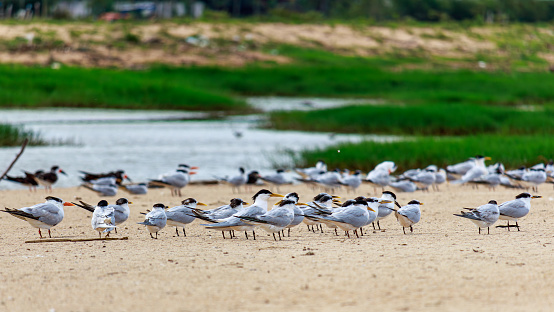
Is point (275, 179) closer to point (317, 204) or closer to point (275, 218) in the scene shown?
point (317, 204)

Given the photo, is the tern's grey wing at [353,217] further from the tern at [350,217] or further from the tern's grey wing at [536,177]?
the tern's grey wing at [536,177]

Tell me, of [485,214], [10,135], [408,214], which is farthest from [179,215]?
[10,135]

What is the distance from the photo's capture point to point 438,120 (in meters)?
26.0

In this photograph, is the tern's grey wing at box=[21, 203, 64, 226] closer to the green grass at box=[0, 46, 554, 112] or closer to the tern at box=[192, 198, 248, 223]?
the tern at box=[192, 198, 248, 223]

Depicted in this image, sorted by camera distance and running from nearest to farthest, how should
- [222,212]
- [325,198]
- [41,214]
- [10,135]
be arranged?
[41,214] < [222,212] < [325,198] < [10,135]

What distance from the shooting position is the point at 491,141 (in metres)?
19.9

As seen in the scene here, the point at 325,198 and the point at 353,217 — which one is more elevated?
the point at 353,217

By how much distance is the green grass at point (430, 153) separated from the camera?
1853cm

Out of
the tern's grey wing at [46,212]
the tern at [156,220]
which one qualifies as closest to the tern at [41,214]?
the tern's grey wing at [46,212]

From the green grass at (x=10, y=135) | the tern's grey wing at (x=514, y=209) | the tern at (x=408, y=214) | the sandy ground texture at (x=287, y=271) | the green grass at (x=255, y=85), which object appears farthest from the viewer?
the green grass at (x=255, y=85)

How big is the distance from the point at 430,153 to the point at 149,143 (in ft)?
38.9

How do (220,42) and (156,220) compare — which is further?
(220,42)

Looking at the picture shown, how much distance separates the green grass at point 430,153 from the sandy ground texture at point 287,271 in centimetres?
856

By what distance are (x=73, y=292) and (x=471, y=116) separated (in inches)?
838
